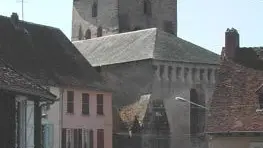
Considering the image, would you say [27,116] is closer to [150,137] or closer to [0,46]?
[0,46]

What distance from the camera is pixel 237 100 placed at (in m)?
45.2

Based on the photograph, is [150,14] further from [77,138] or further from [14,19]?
[77,138]

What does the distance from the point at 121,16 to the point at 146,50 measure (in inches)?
869

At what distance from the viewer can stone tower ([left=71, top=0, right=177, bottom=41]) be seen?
3524 inches

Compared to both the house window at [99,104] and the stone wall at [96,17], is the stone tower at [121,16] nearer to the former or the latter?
the stone wall at [96,17]

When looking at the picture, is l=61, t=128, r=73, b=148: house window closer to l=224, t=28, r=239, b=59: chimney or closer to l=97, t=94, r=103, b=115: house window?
l=97, t=94, r=103, b=115: house window

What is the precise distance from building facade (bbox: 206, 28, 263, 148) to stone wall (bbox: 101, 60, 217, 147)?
59.0 feet

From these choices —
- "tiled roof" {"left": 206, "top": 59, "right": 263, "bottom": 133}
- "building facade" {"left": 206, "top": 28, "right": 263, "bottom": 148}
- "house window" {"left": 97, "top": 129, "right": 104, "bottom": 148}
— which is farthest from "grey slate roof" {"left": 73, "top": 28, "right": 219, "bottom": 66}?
"tiled roof" {"left": 206, "top": 59, "right": 263, "bottom": 133}

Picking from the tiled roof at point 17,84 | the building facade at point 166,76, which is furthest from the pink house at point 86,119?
the tiled roof at point 17,84

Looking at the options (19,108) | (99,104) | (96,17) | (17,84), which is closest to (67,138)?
(99,104)

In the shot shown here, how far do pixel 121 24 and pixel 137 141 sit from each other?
89.8ft

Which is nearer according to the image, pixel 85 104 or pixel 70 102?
pixel 70 102

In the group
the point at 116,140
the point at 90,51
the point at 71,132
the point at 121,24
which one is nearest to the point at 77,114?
the point at 71,132

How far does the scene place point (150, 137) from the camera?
64375mm
